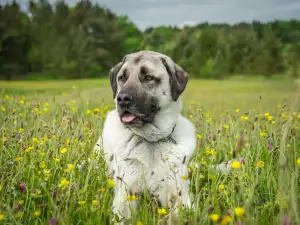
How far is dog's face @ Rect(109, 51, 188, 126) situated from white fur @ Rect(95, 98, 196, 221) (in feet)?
0.51

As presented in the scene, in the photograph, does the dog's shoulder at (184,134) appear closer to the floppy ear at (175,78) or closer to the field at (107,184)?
the field at (107,184)

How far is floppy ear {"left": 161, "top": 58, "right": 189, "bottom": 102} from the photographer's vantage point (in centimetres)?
401

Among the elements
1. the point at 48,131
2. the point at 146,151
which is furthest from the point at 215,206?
the point at 48,131

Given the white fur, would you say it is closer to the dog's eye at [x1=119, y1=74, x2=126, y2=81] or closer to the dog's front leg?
the dog's front leg

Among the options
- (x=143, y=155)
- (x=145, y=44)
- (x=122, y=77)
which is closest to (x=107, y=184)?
(x=143, y=155)

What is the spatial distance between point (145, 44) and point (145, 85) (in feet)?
112

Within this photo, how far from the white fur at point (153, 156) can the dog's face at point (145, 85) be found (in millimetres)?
155

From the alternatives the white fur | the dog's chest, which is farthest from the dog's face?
the dog's chest

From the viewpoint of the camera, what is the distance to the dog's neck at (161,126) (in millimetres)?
3980

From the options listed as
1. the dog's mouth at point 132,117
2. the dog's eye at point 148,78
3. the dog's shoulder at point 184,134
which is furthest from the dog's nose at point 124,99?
the dog's shoulder at point 184,134

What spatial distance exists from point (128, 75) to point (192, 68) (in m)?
33.7

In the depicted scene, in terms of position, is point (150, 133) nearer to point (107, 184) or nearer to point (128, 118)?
point (128, 118)

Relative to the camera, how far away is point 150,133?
397 cm

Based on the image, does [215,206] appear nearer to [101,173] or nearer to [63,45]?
[101,173]
